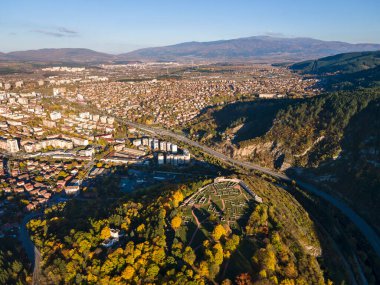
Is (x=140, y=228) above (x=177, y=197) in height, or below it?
below

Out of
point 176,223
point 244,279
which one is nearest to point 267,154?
point 176,223

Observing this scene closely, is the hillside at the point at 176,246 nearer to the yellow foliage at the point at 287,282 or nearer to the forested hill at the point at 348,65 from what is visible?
the yellow foliage at the point at 287,282

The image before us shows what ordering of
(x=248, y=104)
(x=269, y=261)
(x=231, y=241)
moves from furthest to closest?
(x=248, y=104), (x=231, y=241), (x=269, y=261)

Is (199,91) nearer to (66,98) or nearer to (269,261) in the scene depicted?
(66,98)

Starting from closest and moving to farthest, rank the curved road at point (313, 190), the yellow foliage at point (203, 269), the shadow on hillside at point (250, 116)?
the yellow foliage at point (203, 269)
the curved road at point (313, 190)
the shadow on hillside at point (250, 116)

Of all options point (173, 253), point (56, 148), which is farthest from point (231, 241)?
point (56, 148)

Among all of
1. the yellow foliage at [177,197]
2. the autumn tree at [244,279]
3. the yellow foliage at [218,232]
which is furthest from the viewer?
the yellow foliage at [177,197]

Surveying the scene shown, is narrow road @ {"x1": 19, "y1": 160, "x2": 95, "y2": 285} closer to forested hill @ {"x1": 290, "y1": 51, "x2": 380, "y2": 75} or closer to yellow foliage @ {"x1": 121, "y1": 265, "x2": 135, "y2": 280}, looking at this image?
yellow foliage @ {"x1": 121, "y1": 265, "x2": 135, "y2": 280}

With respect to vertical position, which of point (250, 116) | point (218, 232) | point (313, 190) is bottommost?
point (313, 190)

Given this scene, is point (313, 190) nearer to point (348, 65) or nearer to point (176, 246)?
point (176, 246)

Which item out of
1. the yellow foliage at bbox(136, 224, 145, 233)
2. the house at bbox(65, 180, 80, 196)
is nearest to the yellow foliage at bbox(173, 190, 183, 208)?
the yellow foliage at bbox(136, 224, 145, 233)

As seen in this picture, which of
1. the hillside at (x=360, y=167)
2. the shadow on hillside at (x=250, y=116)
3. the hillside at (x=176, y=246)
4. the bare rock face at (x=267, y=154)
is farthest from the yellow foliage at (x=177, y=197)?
the shadow on hillside at (x=250, y=116)
